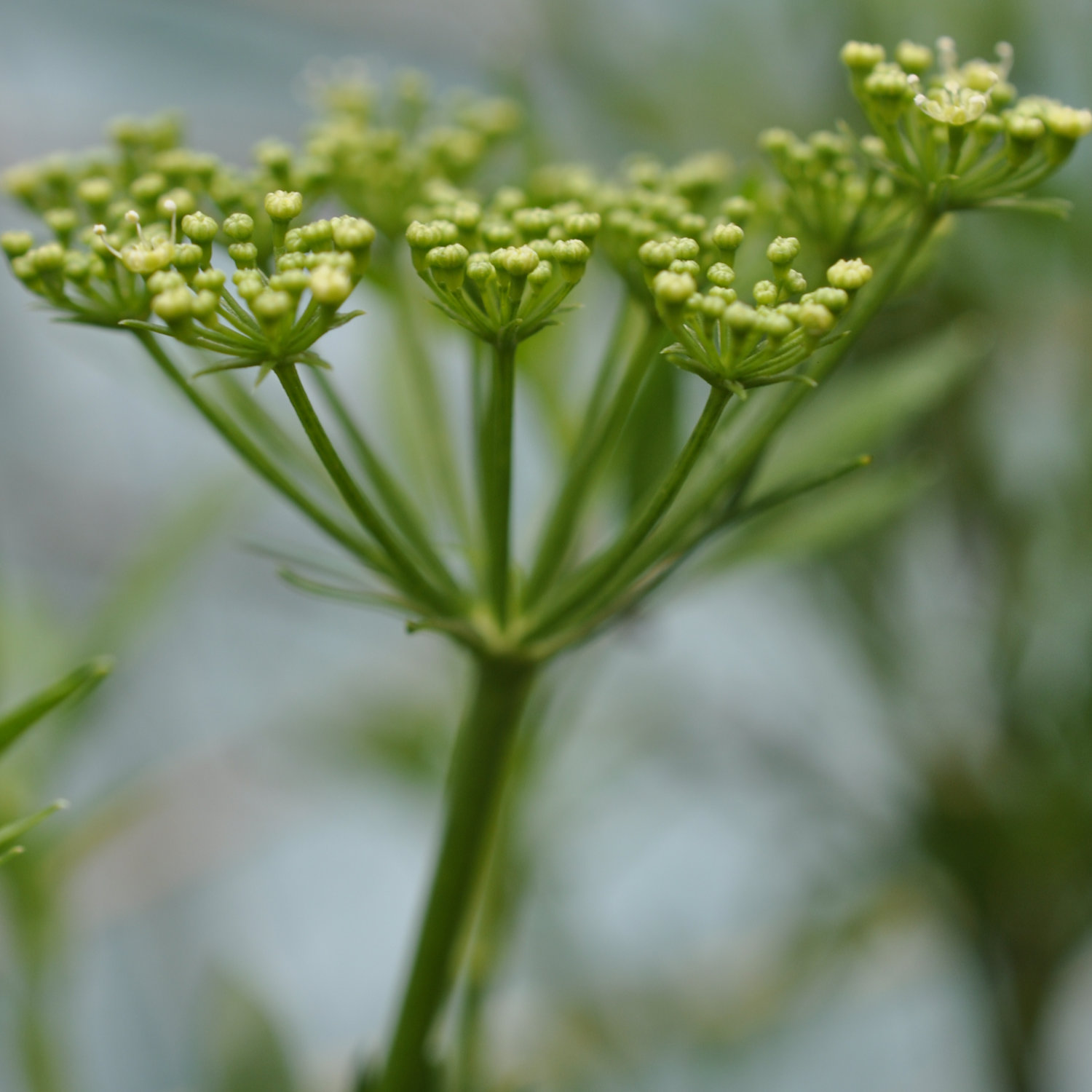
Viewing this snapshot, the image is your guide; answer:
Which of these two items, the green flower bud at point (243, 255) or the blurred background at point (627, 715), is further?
the blurred background at point (627, 715)

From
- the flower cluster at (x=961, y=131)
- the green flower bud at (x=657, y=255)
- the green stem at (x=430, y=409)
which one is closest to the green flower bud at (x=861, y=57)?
the flower cluster at (x=961, y=131)

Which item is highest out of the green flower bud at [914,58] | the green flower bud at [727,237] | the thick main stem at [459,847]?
the green flower bud at [914,58]

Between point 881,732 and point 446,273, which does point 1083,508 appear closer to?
point 881,732

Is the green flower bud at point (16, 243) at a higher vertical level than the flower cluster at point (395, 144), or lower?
higher

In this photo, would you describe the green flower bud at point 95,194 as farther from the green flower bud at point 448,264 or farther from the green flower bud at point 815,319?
the green flower bud at point 815,319

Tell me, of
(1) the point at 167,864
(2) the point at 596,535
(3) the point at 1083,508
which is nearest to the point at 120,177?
(2) the point at 596,535

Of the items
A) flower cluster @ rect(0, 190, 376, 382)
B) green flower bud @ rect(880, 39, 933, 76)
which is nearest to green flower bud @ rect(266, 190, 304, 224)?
flower cluster @ rect(0, 190, 376, 382)
